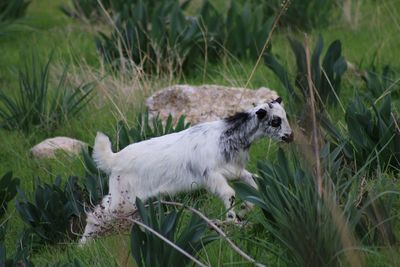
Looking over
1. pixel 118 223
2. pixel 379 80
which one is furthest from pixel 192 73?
pixel 118 223

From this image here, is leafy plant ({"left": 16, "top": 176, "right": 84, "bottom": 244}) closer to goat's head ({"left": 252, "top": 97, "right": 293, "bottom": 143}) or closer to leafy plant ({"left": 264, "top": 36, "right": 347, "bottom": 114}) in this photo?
goat's head ({"left": 252, "top": 97, "right": 293, "bottom": 143})

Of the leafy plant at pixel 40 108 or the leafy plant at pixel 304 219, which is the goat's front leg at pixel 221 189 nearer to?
the leafy plant at pixel 304 219

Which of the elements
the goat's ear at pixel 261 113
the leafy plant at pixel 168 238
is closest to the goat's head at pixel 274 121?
the goat's ear at pixel 261 113

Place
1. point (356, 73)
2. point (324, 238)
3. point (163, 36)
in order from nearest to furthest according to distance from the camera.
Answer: point (324, 238), point (356, 73), point (163, 36)

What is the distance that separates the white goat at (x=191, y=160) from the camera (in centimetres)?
559

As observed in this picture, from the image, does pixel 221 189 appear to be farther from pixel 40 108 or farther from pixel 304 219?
pixel 40 108

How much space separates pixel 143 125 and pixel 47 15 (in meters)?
7.07

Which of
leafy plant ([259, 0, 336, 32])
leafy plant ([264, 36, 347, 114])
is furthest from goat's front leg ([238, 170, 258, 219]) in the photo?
leafy plant ([259, 0, 336, 32])

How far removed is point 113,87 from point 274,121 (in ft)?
11.9

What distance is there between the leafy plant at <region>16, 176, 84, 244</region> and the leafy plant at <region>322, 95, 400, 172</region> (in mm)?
1914

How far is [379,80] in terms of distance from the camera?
25.0 feet

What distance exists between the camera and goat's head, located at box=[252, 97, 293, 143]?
18.4 ft

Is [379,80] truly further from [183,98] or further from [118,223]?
[118,223]

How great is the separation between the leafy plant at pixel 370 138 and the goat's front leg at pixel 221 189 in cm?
90
